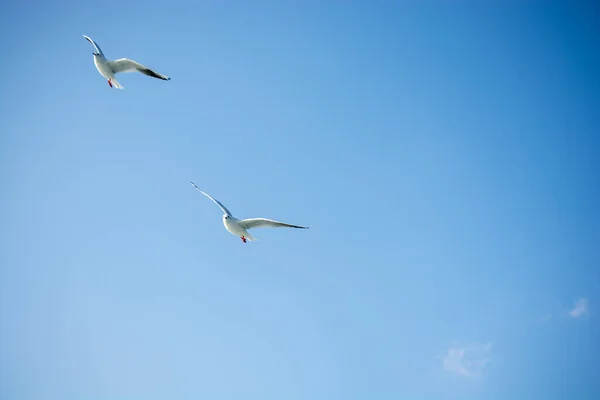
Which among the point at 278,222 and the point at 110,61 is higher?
the point at 110,61

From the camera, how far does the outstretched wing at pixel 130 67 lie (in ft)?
60.2

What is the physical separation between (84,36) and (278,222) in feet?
35.4

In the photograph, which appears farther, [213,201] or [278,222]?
[213,201]

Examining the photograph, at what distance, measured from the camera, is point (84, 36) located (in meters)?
19.2

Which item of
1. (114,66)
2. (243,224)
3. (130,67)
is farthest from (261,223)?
(114,66)

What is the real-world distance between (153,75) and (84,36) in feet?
11.7

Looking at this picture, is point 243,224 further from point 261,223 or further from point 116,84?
point 116,84

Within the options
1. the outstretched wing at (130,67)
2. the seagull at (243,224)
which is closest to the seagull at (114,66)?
the outstretched wing at (130,67)

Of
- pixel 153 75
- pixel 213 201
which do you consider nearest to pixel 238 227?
pixel 213 201

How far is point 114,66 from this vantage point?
18.9 m

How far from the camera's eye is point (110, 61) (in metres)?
18.7

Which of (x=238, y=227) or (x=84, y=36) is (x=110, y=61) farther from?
(x=238, y=227)

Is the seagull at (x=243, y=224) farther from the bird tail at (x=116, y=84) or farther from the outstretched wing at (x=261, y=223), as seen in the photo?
the bird tail at (x=116, y=84)

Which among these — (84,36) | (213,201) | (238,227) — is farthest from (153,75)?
(238,227)
